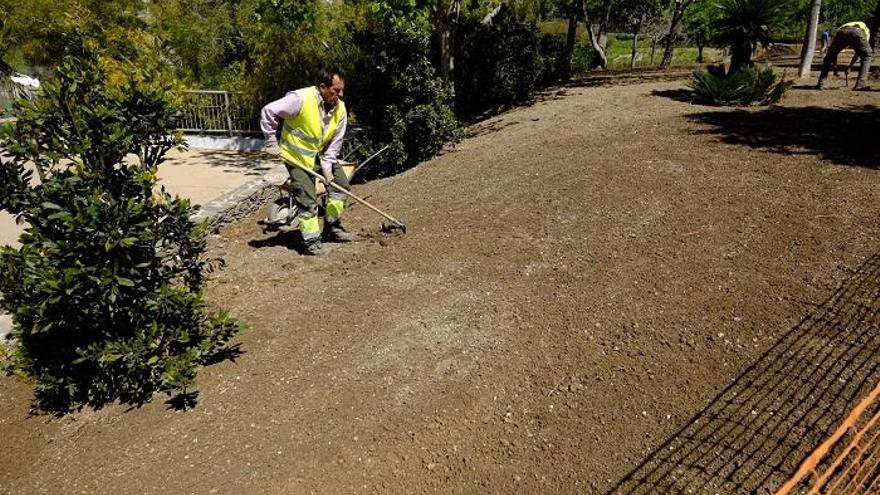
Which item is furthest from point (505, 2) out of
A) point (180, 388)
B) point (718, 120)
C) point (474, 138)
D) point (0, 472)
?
point (0, 472)

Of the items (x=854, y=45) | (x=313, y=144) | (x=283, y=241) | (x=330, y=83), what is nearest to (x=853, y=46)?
(x=854, y=45)

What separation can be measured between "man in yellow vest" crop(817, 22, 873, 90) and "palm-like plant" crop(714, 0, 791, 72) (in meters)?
0.84

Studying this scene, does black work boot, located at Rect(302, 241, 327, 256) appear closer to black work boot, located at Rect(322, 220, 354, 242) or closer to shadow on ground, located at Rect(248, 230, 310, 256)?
shadow on ground, located at Rect(248, 230, 310, 256)

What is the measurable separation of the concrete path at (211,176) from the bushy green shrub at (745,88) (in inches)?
240

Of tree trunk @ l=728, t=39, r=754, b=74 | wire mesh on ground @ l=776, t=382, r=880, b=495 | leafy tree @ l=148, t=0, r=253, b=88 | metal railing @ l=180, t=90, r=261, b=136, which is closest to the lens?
wire mesh on ground @ l=776, t=382, r=880, b=495

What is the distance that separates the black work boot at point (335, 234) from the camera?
576 centimetres

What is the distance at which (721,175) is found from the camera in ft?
19.0

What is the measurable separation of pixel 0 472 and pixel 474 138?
7.03 metres

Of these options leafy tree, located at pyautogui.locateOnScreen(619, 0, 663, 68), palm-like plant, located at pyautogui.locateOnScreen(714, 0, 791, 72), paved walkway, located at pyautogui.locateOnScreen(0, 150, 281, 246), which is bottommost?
paved walkway, located at pyautogui.locateOnScreen(0, 150, 281, 246)

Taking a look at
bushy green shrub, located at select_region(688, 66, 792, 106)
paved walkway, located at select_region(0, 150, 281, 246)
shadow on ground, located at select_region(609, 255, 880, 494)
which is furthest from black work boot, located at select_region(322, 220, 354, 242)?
bushy green shrub, located at select_region(688, 66, 792, 106)

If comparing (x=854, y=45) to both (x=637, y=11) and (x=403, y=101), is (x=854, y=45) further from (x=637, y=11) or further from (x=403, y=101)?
(x=637, y=11)

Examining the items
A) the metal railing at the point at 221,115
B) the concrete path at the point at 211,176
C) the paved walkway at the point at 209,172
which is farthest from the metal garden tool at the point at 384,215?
the metal railing at the point at 221,115

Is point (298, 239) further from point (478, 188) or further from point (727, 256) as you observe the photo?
point (727, 256)

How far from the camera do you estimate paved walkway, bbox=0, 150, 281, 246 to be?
8656 mm
